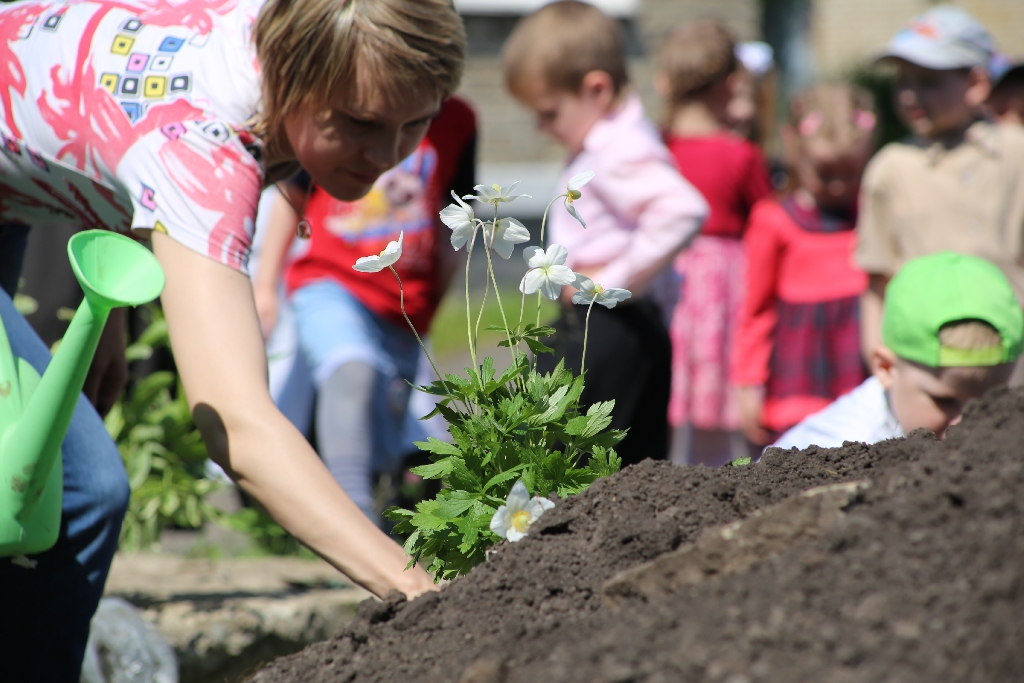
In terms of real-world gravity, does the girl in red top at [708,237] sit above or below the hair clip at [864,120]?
below

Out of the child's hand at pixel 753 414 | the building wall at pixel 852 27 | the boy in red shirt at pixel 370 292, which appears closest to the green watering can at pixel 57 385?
the boy in red shirt at pixel 370 292

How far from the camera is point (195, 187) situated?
1.76m

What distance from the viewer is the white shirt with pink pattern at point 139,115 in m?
1.77

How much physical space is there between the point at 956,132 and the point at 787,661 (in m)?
3.54

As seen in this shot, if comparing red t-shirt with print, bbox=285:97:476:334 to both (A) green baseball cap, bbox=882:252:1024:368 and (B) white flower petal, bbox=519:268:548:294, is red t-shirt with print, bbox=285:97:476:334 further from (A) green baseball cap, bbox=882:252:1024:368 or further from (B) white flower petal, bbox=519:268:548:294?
(B) white flower petal, bbox=519:268:548:294

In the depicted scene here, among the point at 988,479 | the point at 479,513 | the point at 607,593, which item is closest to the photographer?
the point at 988,479

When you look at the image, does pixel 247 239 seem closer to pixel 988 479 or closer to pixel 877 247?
pixel 988 479

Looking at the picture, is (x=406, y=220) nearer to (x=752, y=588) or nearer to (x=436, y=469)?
(x=436, y=469)

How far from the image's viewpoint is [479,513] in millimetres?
1444

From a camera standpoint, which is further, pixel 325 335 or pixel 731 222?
pixel 731 222

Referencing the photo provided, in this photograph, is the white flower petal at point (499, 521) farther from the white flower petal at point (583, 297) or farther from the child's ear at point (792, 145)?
the child's ear at point (792, 145)

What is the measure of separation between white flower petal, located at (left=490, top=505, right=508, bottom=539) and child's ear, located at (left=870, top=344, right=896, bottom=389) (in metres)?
1.53

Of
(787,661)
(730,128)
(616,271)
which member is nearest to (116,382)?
(616,271)

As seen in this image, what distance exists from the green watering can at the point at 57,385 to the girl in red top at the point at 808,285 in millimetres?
3172
